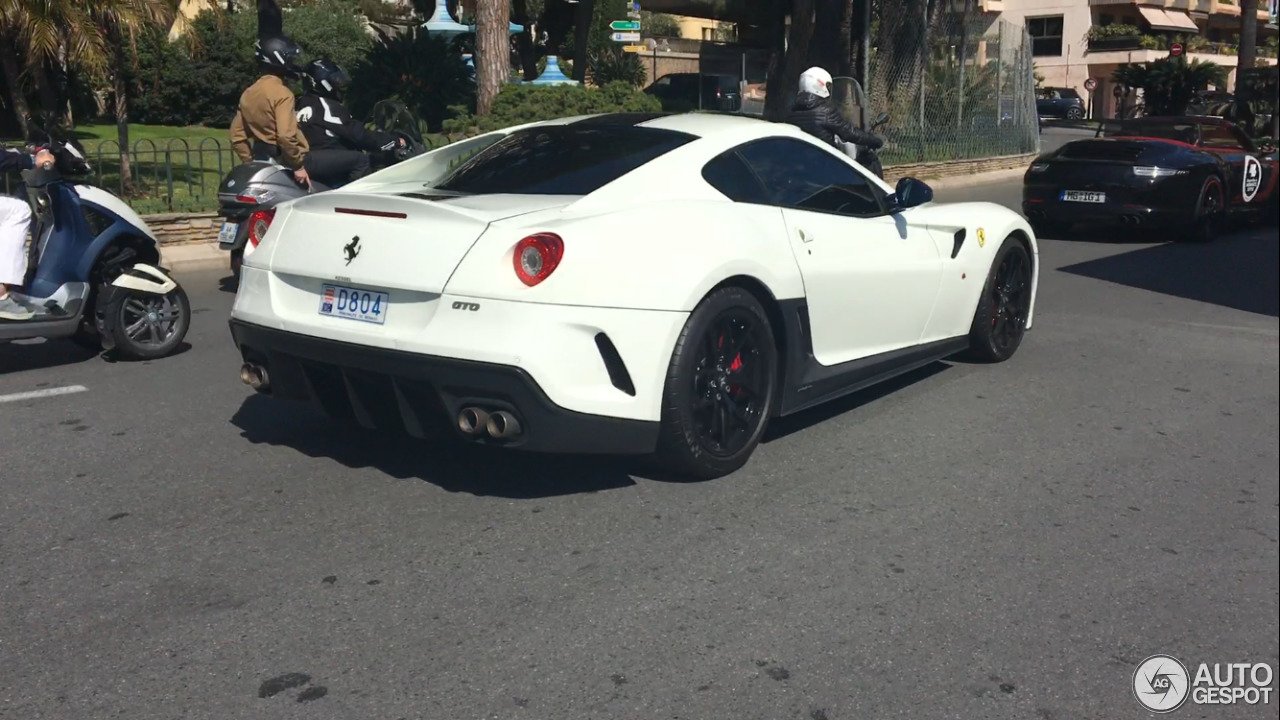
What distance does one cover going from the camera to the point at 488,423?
4.59 metres

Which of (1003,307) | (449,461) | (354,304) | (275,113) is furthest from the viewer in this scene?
(275,113)

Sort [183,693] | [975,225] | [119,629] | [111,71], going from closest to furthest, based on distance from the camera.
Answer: [183,693] < [119,629] < [975,225] < [111,71]

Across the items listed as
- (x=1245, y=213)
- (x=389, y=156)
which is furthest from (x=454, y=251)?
(x=1245, y=213)

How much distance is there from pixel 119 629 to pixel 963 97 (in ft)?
69.3

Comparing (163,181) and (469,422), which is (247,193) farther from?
(163,181)

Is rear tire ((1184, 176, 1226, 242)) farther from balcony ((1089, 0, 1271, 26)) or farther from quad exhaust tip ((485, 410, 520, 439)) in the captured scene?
balcony ((1089, 0, 1271, 26))

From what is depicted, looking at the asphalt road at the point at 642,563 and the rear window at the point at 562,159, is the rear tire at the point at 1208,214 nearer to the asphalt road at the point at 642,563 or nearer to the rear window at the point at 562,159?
the asphalt road at the point at 642,563

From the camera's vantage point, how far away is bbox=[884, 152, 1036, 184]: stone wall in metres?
20.9

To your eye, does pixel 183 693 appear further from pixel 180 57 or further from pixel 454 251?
pixel 180 57

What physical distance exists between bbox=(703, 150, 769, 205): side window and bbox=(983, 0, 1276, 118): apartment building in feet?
196

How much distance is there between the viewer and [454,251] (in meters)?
4.69

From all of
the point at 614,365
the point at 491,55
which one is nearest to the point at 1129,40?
the point at 491,55

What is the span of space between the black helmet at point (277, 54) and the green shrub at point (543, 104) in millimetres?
7070

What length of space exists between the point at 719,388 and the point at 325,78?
604cm
